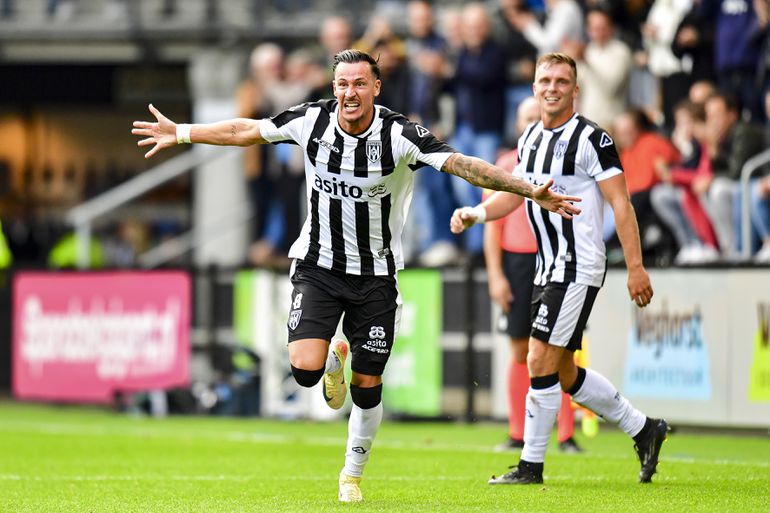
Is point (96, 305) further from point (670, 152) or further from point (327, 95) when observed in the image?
point (670, 152)

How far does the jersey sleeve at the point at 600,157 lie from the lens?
841 centimetres

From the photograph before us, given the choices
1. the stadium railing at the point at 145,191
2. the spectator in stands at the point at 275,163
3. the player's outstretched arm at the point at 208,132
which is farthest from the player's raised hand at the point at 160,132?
the stadium railing at the point at 145,191

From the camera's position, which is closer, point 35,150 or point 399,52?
point 399,52

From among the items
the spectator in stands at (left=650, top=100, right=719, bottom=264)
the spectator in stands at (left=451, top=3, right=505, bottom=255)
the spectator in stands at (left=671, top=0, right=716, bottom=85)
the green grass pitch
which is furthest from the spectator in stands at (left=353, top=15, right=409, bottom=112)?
the green grass pitch

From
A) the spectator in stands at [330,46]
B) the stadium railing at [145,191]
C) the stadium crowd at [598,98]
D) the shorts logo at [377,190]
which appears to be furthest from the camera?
the stadium railing at [145,191]

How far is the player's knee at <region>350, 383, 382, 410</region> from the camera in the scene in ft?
26.4

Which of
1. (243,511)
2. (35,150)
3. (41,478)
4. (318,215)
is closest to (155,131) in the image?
(318,215)

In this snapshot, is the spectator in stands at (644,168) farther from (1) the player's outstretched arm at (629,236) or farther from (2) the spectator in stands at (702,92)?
(1) the player's outstretched arm at (629,236)

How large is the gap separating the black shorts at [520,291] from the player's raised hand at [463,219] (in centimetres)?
253

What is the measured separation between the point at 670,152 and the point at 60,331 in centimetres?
683

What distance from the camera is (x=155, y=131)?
312 inches

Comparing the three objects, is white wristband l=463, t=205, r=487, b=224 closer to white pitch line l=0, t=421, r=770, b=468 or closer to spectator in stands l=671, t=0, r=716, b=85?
white pitch line l=0, t=421, r=770, b=468

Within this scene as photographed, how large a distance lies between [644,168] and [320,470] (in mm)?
5562

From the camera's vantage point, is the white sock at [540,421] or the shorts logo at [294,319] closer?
the shorts logo at [294,319]
